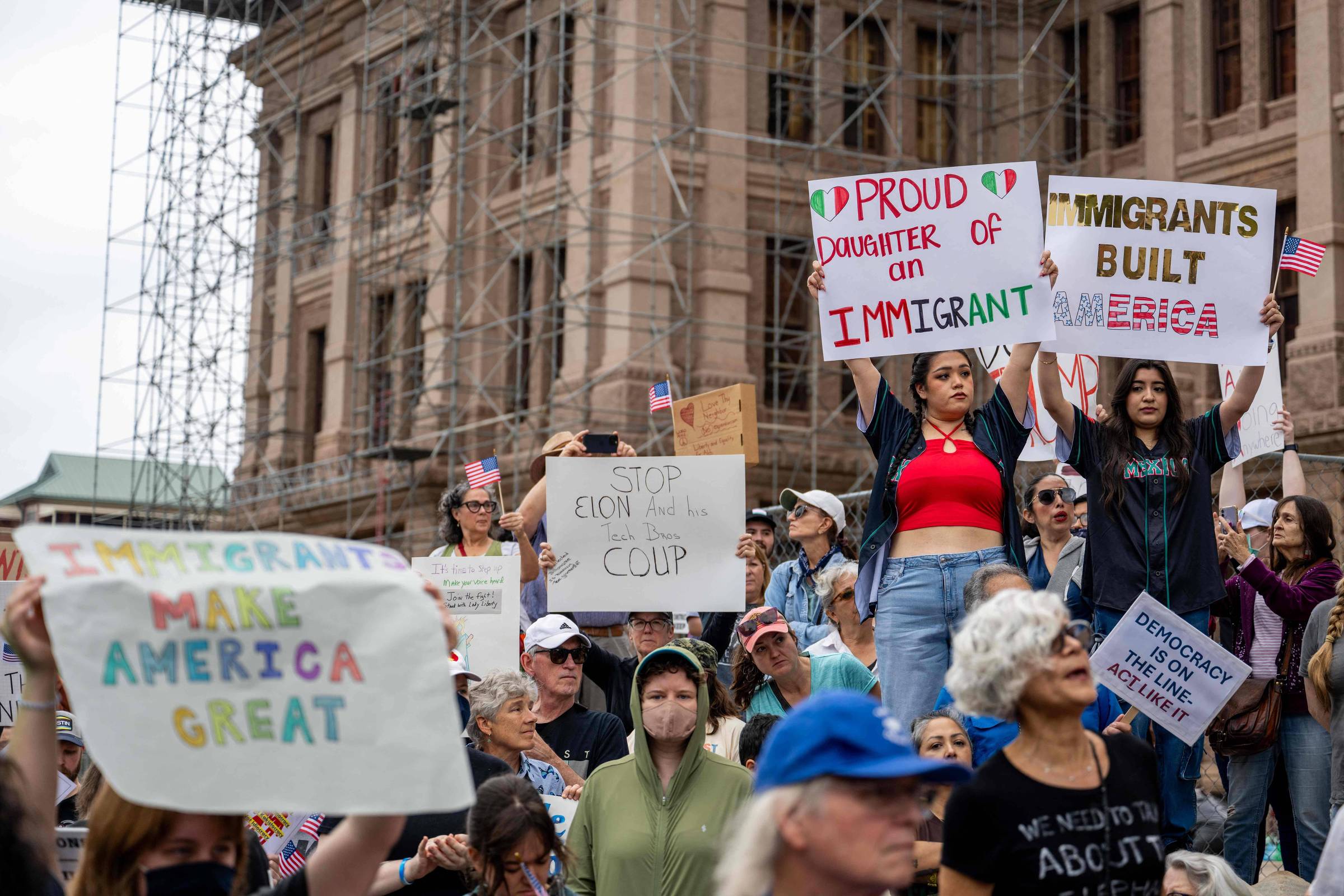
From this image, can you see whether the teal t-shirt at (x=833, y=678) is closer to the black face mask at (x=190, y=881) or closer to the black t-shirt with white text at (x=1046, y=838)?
the black t-shirt with white text at (x=1046, y=838)

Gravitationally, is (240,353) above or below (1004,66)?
below

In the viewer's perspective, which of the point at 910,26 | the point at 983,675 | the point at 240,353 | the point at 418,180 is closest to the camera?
the point at 983,675

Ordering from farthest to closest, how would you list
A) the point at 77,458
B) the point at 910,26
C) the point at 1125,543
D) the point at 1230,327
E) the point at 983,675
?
the point at 77,458 → the point at 910,26 → the point at 1230,327 → the point at 1125,543 → the point at 983,675

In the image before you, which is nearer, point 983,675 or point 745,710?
point 983,675

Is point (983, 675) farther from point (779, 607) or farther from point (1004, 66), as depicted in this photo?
point (1004, 66)

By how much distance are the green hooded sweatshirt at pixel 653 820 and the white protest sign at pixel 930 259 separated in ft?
6.01

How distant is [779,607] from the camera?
350 inches

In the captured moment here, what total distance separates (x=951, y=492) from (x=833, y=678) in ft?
3.46

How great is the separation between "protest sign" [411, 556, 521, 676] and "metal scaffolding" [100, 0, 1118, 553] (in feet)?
34.9

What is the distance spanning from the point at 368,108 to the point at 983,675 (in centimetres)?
2523

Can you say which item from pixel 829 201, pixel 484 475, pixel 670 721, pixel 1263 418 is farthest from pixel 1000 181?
pixel 484 475

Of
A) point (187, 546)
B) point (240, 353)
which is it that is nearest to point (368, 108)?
point (240, 353)

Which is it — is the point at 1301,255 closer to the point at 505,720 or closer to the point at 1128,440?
the point at 1128,440

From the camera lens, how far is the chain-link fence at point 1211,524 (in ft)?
26.9
